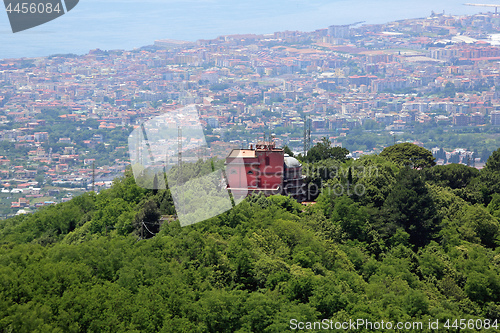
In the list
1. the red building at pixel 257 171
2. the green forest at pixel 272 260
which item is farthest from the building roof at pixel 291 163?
the green forest at pixel 272 260

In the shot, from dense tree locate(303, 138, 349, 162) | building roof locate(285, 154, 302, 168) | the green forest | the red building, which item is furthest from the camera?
dense tree locate(303, 138, 349, 162)

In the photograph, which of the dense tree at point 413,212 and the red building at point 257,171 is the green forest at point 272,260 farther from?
the red building at point 257,171

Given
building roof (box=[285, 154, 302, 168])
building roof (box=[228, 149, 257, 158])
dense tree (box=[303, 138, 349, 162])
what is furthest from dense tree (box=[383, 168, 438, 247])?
dense tree (box=[303, 138, 349, 162])

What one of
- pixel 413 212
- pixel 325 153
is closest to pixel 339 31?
pixel 325 153

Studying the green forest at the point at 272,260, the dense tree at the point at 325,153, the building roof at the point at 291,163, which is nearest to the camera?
the green forest at the point at 272,260

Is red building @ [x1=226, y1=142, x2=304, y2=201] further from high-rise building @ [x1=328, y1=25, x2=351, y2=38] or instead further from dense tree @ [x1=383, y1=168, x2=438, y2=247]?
high-rise building @ [x1=328, y1=25, x2=351, y2=38]

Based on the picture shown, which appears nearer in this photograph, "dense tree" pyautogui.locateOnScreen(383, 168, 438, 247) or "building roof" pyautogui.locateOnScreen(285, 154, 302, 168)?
"dense tree" pyautogui.locateOnScreen(383, 168, 438, 247)

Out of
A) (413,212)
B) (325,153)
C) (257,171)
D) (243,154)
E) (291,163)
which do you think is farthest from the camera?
(325,153)

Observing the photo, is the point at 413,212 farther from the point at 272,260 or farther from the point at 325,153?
the point at 325,153
